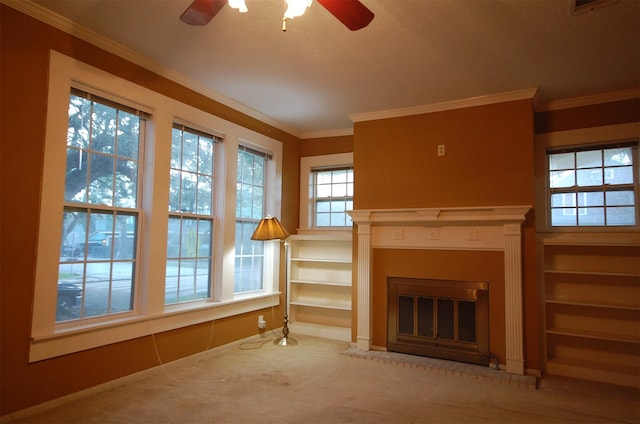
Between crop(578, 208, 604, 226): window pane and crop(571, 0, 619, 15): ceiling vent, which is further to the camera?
crop(578, 208, 604, 226): window pane

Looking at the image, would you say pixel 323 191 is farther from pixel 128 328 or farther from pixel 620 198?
pixel 620 198

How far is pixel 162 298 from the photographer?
3.48 metres

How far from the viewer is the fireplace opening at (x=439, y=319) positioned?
3.87m

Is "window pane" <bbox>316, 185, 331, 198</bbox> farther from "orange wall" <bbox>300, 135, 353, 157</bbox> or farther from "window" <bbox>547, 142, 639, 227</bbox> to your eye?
"window" <bbox>547, 142, 639, 227</bbox>

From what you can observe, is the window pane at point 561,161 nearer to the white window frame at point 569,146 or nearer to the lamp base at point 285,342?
the white window frame at point 569,146

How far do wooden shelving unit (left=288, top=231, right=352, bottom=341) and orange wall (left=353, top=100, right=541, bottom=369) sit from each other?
25.9 inches

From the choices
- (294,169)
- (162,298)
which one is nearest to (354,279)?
(294,169)

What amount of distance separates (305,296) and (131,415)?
2904mm

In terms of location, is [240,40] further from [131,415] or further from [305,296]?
[305,296]

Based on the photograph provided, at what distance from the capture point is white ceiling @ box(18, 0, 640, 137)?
2.61 m

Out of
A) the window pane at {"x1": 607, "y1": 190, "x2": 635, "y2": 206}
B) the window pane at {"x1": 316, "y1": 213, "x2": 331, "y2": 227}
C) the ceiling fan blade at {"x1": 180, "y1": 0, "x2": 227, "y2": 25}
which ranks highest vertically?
the ceiling fan blade at {"x1": 180, "y1": 0, "x2": 227, "y2": 25}

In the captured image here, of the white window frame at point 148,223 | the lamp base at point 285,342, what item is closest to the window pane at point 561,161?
the white window frame at point 148,223

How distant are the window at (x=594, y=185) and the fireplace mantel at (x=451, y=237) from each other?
701 mm

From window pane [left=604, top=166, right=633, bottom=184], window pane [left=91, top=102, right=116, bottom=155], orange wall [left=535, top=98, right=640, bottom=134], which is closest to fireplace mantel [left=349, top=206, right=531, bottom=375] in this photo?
window pane [left=604, top=166, right=633, bottom=184]
